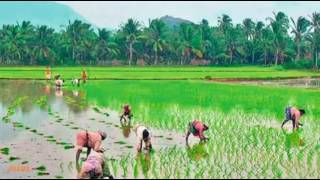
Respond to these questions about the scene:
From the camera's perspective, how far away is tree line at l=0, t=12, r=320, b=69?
77.5 meters

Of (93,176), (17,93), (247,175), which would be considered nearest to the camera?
(93,176)

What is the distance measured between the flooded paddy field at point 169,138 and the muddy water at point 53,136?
0.06ft

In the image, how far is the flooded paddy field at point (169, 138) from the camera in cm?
1030

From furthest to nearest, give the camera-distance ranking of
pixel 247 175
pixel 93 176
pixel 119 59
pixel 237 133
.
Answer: pixel 119 59, pixel 237 133, pixel 247 175, pixel 93 176

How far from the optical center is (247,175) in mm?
9758

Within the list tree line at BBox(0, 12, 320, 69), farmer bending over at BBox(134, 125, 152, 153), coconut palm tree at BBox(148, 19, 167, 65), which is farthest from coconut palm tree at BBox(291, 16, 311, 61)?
farmer bending over at BBox(134, 125, 152, 153)

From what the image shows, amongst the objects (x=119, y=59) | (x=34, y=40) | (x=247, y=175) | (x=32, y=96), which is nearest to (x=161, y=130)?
(x=247, y=175)

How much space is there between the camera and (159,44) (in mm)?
80750

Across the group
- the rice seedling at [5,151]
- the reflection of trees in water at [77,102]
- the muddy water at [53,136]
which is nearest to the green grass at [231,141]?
the reflection of trees in water at [77,102]

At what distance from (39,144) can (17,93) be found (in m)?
17.4

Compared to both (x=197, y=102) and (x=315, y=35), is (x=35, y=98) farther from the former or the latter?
(x=315, y=35)

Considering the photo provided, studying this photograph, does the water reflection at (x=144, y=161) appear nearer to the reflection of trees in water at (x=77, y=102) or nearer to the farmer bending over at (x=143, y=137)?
the farmer bending over at (x=143, y=137)

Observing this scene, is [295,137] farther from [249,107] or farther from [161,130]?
[249,107]

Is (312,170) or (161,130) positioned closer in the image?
(312,170)
